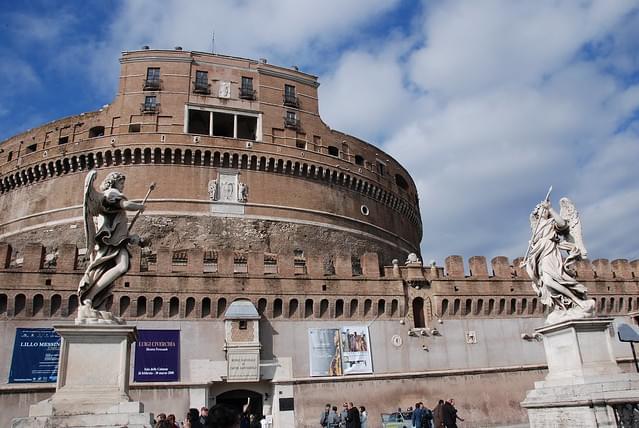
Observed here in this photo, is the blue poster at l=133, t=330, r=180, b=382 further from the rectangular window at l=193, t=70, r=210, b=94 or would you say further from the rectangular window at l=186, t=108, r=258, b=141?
the rectangular window at l=193, t=70, r=210, b=94

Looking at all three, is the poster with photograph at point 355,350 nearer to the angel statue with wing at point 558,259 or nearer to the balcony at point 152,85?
the angel statue with wing at point 558,259

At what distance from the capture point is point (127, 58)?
30.2 m

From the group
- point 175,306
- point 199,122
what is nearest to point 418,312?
point 175,306

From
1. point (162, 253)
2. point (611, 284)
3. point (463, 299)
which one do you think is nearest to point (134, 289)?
point (162, 253)

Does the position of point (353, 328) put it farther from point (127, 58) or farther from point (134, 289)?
point (127, 58)

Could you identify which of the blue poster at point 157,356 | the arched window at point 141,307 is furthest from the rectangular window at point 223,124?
the blue poster at point 157,356

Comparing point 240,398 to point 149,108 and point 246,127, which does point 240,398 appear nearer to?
point 149,108

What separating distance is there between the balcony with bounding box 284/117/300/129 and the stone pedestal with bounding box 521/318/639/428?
79.0 feet

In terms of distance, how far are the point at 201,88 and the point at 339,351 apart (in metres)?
16.6

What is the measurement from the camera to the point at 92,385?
248 inches

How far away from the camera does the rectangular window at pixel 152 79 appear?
1159 inches

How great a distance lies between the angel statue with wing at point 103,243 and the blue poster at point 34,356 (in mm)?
13257

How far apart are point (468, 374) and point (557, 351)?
1538cm

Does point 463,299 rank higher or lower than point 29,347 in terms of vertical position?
higher
